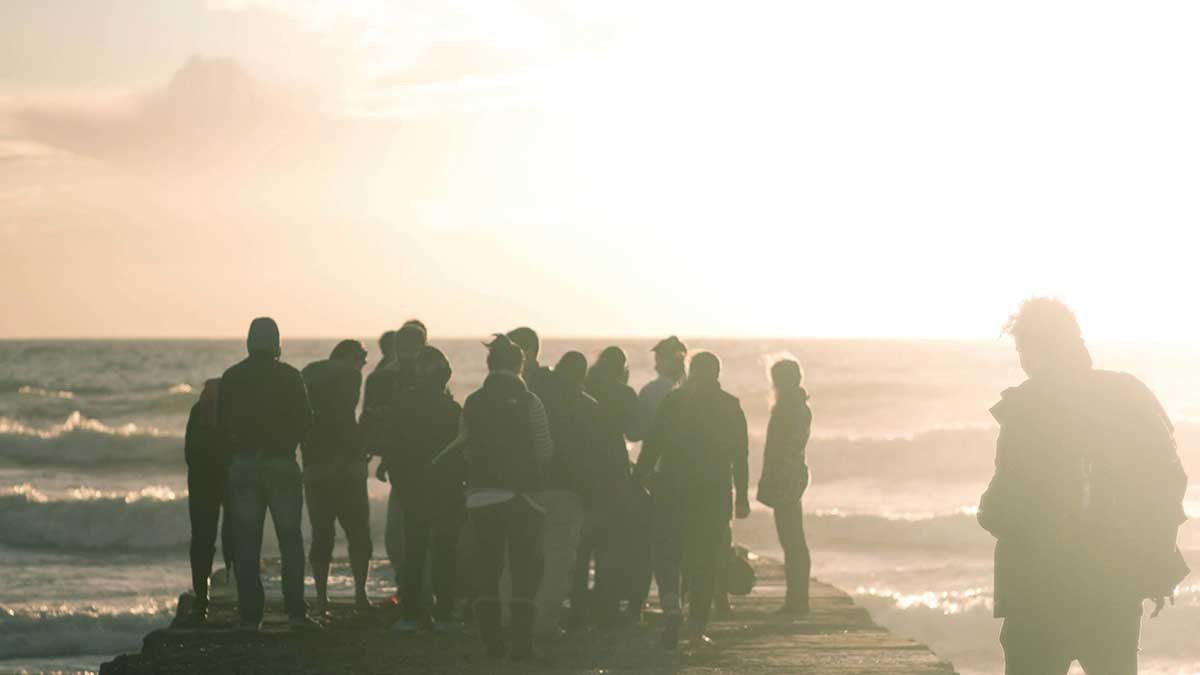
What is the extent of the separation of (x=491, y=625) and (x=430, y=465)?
39.4 inches

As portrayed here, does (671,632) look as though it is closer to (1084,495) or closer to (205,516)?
(205,516)

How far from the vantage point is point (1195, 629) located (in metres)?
14.5

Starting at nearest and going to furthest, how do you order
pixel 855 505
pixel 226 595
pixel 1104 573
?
1. pixel 1104 573
2. pixel 226 595
3. pixel 855 505

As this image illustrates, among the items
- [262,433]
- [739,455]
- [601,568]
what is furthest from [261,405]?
[739,455]

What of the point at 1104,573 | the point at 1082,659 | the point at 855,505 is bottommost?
the point at 855,505

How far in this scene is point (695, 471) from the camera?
8.27 m

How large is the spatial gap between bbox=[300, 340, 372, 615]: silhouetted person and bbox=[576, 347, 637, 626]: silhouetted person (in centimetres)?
148

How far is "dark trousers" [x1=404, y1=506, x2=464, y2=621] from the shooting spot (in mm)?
8500

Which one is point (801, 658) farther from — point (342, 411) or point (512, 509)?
point (342, 411)

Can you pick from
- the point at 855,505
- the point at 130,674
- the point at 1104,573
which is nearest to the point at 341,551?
the point at 130,674

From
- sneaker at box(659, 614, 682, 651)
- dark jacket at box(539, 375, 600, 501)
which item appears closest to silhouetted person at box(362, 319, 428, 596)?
dark jacket at box(539, 375, 600, 501)

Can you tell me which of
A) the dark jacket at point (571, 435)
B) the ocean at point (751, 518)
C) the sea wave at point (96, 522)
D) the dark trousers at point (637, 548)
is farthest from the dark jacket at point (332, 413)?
the sea wave at point (96, 522)

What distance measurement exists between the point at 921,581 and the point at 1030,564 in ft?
45.9

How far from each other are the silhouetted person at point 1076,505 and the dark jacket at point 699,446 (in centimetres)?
325
